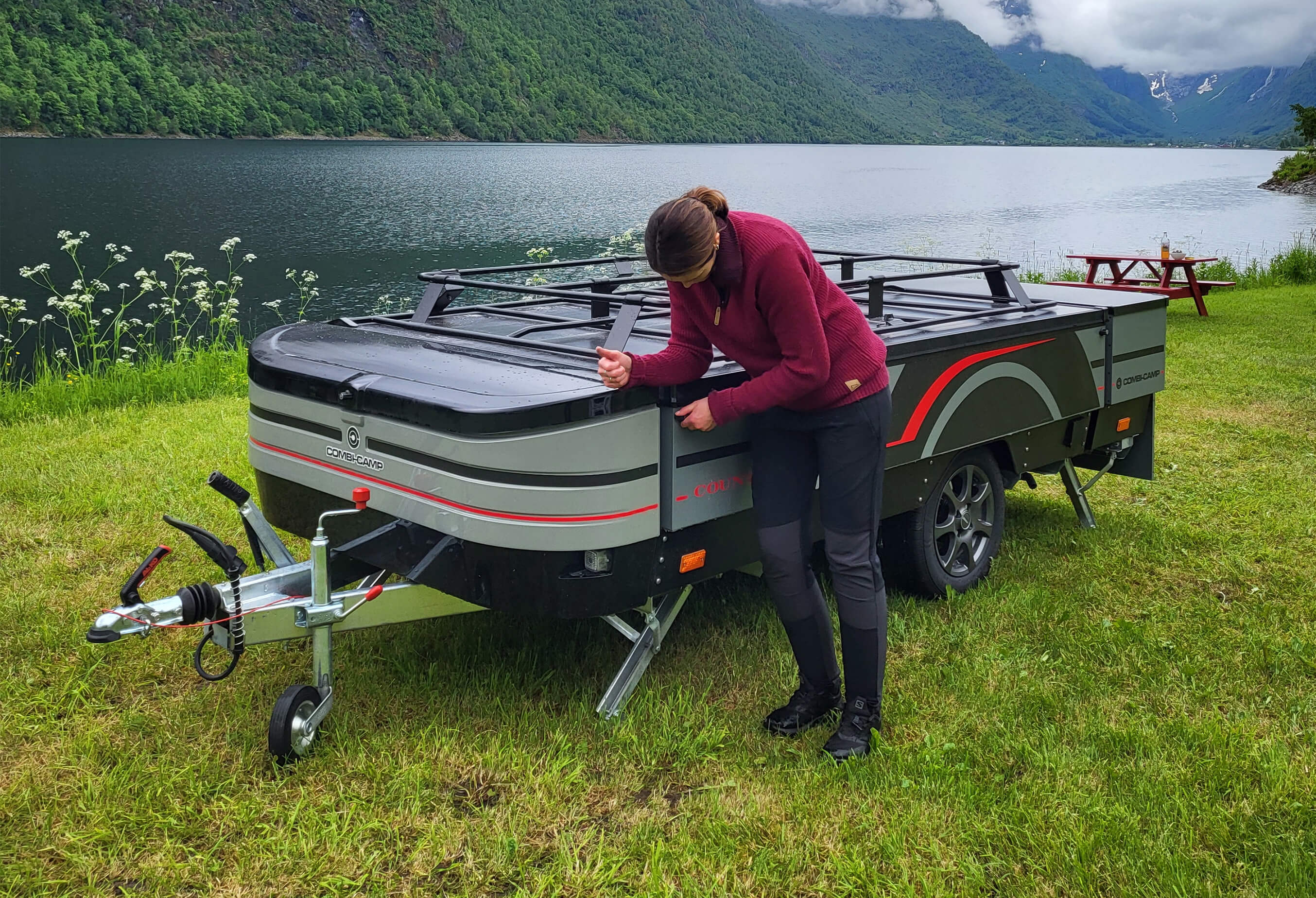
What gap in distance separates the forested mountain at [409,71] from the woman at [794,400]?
7813cm

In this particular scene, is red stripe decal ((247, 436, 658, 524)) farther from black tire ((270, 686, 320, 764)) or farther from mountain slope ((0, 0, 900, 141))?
mountain slope ((0, 0, 900, 141))

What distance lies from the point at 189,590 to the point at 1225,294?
16.8 metres

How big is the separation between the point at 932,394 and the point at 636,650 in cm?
157

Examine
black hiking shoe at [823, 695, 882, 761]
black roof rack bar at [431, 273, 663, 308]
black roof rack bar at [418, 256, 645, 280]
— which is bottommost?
black hiking shoe at [823, 695, 882, 761]

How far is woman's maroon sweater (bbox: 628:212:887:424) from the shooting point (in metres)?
3.24

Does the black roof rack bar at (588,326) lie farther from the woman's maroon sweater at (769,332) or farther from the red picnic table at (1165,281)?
the red picnic table at (1165,281)

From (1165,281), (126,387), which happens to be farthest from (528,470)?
(1165,281)

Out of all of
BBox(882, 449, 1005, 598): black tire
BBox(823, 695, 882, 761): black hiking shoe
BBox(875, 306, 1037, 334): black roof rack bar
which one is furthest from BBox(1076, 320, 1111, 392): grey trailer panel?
BBox(823, 695, 882, 761): black hiking shoe

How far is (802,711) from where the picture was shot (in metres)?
3.80

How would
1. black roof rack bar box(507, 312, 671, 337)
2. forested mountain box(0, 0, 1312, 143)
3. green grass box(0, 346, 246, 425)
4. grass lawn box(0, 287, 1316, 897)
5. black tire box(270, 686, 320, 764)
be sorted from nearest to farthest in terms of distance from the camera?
1. grass lawn box(0, 287, 1316, 897)
2. black tire box(270, 686, 320, 764)
3. black roof rack bar box(507, 312, 671, 337)
4. green grass box(0, 346, 246, 425)
5. forested mountain box(0, 0, 1312, 143)

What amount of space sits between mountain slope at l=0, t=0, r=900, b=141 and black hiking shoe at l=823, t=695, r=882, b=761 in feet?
258

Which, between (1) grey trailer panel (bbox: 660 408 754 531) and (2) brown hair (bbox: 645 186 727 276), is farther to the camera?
(1) grey trailer panel (bbox: 660 408 754 531)

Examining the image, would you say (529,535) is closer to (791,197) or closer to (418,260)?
(418,260)

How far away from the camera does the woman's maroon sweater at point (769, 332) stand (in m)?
3.24
